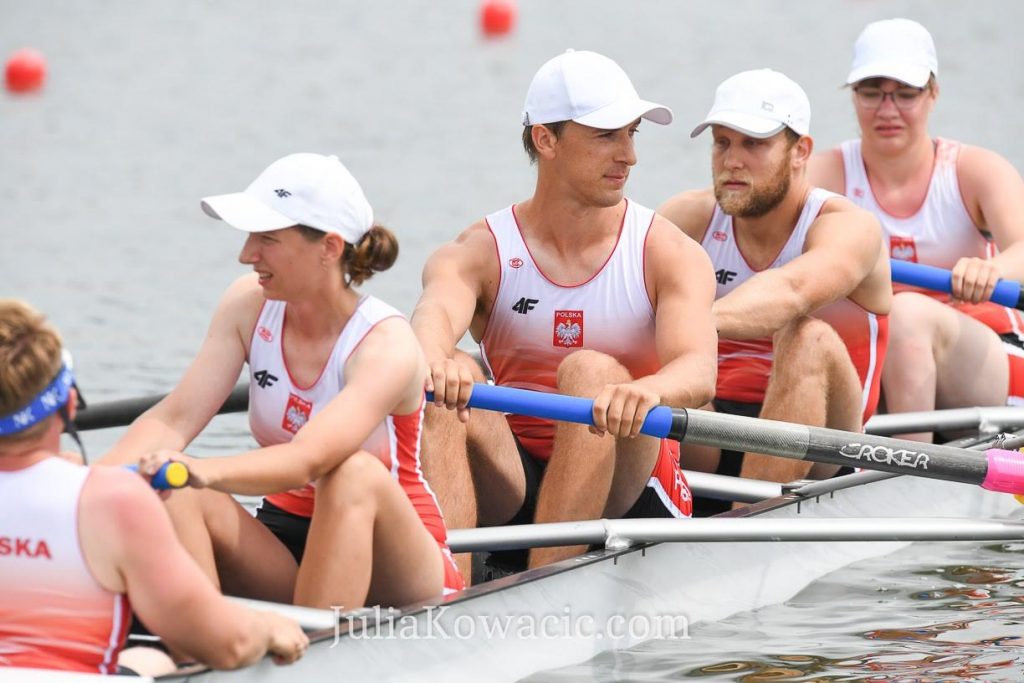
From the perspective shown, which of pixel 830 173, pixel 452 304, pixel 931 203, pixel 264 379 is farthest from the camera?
pixel 830 173

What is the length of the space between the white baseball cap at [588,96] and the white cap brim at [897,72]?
211 centimetres

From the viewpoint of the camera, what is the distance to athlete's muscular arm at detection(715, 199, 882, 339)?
571cm

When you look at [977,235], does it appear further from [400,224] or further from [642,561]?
[400,224]

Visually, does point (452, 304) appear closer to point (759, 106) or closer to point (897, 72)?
point (759, 106)

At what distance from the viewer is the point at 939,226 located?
716 cm

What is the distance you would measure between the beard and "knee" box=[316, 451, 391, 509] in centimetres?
248

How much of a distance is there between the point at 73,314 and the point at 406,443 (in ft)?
26.4

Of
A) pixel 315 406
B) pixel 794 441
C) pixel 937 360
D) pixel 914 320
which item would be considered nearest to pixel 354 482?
pixel 315 406

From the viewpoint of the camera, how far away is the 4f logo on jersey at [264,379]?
4.33 meters

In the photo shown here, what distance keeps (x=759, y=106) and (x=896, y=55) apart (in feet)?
4.30

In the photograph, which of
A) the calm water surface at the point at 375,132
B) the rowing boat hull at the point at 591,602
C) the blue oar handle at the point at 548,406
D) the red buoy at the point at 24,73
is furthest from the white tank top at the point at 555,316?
the red buoy at the point at 24,73

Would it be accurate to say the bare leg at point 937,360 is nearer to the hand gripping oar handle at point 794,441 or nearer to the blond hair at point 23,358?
the hand gripping oar handle at point 794,441

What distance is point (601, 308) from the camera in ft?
17.3

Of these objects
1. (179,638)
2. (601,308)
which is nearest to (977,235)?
(601,308)
